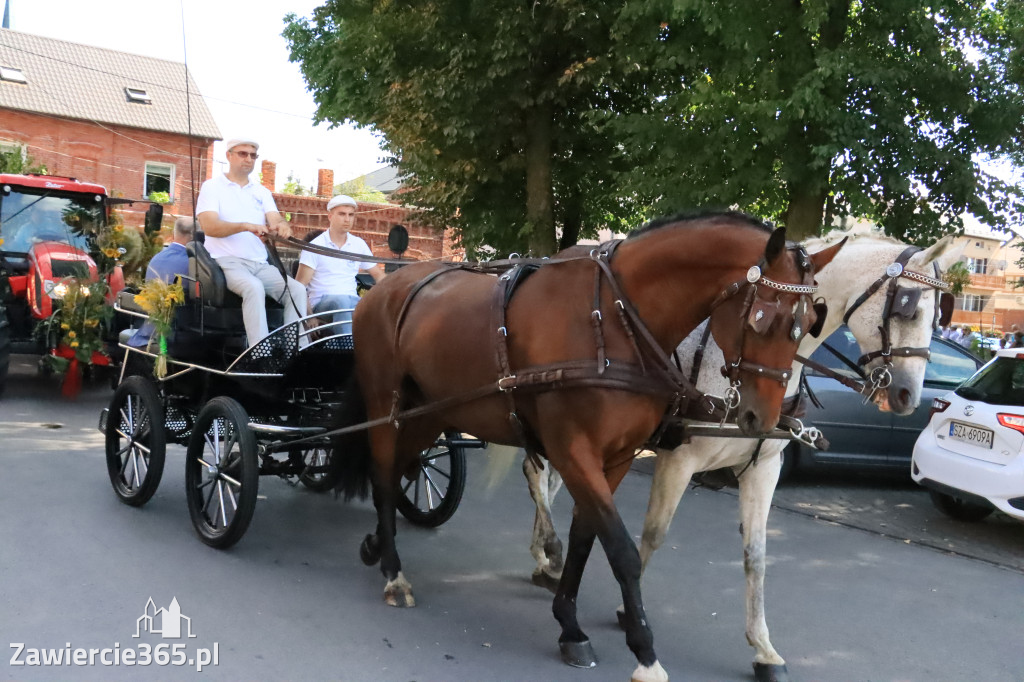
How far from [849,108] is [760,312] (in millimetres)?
7006

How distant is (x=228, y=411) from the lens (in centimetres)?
535

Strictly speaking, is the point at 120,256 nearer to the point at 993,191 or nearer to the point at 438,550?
the point at 438,550

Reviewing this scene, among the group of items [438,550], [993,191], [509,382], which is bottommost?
[438,550]

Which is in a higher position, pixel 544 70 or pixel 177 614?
pixel 544 70

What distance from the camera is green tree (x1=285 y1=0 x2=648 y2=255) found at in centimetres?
1211

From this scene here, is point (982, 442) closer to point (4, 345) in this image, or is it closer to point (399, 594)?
point (399, 594)

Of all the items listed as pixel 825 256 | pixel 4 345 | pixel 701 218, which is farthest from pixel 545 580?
pixel 4 345

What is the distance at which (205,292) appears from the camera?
587 cm

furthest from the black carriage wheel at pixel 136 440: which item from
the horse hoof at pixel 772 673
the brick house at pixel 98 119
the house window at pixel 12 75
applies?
the house window at pixel 12 75

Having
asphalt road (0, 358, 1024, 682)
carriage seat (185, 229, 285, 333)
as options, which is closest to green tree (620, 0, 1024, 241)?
asphalt road (0, 358, 1024, 682)

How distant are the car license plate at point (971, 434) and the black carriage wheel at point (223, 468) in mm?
5538

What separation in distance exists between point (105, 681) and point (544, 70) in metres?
10.8

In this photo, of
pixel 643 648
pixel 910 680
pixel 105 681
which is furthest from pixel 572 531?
pixel 105 681

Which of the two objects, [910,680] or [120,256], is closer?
[910,680]
